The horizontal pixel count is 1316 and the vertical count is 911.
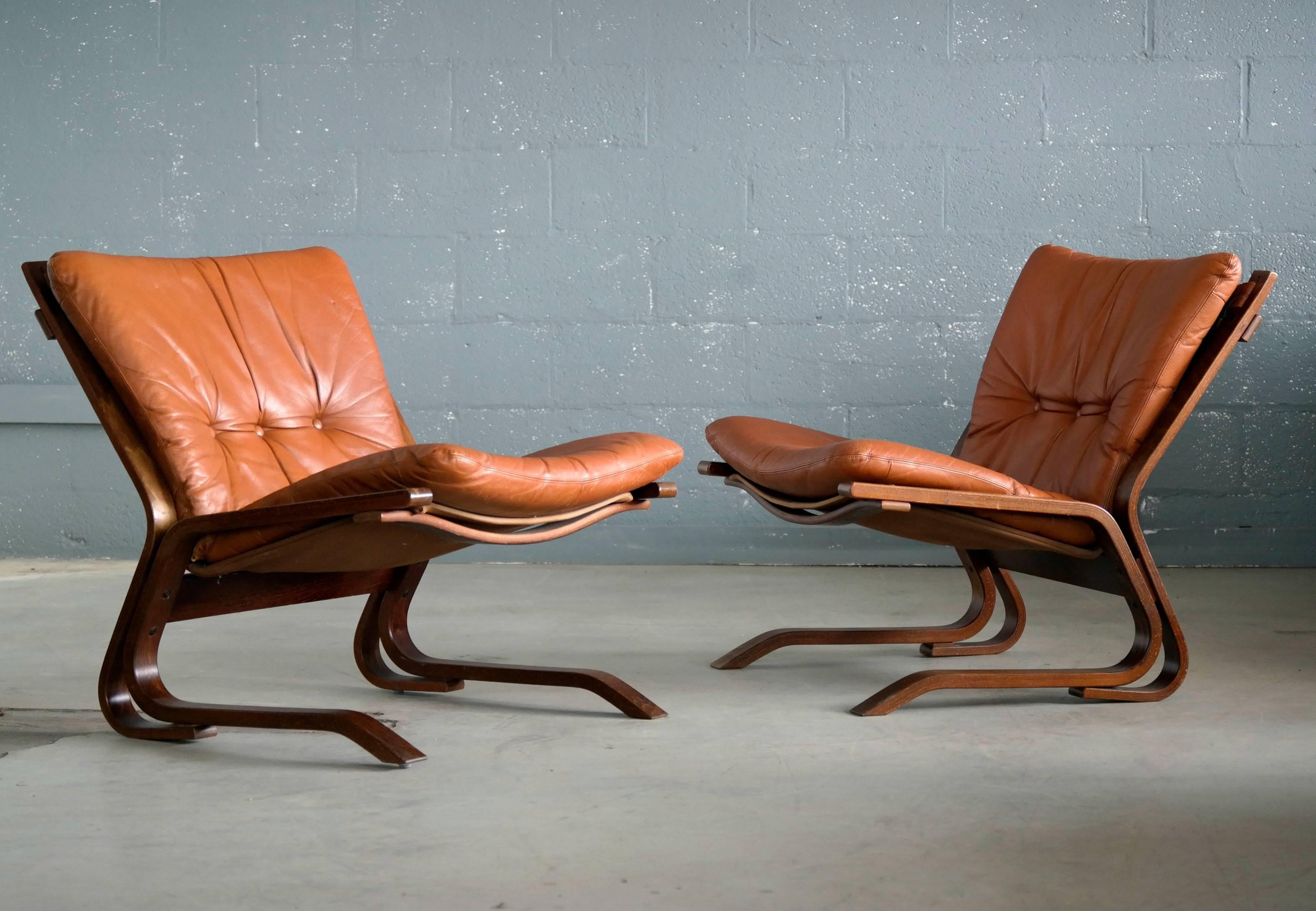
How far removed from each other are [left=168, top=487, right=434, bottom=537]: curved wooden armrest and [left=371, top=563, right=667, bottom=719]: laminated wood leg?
1.41 feet

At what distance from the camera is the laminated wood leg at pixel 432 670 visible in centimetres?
196

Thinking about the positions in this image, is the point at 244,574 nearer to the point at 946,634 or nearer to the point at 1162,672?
the point at 946,634

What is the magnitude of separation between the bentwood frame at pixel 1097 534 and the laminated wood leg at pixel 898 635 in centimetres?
26

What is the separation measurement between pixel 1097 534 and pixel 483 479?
3.31 feet

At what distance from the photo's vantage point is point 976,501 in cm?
185

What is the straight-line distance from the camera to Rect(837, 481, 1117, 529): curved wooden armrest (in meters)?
1.80

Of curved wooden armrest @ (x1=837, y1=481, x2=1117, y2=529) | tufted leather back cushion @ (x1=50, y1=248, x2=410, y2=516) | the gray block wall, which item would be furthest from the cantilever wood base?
the gray block wall

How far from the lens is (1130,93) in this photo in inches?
141

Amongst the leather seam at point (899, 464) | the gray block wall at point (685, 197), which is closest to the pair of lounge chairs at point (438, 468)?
the leather seam at point (899, 464)

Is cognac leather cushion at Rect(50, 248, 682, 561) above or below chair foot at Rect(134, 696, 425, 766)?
above

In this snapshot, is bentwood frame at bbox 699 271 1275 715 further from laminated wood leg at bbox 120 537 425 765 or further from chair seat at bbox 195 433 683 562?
laminated wood leg at bbox 120 537 425 765

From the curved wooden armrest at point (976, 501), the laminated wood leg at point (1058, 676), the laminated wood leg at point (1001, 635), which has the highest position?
the curved wooden armrest at point (976, 501)

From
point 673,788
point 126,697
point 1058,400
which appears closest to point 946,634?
point 1058,400

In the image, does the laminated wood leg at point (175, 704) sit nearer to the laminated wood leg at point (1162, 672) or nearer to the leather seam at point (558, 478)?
the leather seam at point (558, 478)
